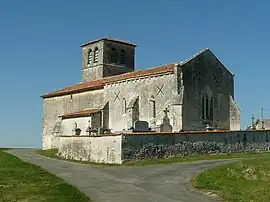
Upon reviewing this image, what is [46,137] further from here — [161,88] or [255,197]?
[255,197]

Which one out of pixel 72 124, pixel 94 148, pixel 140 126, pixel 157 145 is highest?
pixel 72 124

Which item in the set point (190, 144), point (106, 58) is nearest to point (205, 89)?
point (190, 144)

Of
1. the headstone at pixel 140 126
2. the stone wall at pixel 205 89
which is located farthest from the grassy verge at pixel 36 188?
the stone wall at pixel 205 89

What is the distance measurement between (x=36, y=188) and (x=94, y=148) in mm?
11295

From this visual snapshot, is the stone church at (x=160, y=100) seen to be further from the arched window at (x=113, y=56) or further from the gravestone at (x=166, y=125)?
the arched window at (x=113, y=56)

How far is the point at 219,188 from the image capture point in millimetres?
13891

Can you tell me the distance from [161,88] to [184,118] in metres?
3.19

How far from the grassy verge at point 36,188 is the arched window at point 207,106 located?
61.3ft

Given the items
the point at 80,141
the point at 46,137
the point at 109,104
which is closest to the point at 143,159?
the point at 80,141

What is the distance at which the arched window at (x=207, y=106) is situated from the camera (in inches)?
1349

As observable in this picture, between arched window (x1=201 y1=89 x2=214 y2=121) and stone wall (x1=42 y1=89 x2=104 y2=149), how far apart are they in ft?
34.0

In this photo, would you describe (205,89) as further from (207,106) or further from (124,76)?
(124,76)

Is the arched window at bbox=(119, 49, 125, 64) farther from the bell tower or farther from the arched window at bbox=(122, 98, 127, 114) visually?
the arched window at bbox=(122, 98, 127, 114)

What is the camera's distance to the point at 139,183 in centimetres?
1517
